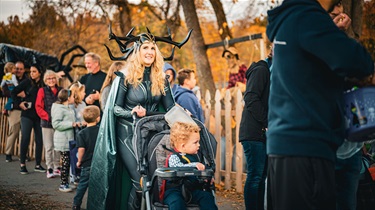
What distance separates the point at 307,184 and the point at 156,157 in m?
2.90

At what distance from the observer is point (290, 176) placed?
12.8 ft

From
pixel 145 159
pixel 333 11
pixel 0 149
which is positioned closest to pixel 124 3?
pixel 0 149

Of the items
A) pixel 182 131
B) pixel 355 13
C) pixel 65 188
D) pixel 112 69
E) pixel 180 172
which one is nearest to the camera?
pixel 180 172

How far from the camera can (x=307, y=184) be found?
385 cm

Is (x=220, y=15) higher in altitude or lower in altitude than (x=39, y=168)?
higher

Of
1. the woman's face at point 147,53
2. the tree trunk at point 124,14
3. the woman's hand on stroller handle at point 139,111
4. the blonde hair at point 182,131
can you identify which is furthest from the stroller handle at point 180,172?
the tree trunk at point 124,14

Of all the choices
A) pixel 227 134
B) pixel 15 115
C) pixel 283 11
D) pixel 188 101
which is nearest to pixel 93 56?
pixel 188 101

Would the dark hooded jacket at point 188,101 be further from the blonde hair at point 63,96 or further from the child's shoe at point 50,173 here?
the child's shoe at point 50,173

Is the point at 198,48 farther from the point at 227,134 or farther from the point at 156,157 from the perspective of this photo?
the point at 156,157

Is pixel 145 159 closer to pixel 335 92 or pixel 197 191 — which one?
pixel 197 191

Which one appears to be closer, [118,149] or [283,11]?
[283,11]

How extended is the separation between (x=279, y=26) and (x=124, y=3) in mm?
16939

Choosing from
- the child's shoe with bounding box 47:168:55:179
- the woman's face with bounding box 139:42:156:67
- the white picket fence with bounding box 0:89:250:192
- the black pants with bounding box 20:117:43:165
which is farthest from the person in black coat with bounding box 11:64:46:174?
the woman's face with bounding box 139:42:156:67

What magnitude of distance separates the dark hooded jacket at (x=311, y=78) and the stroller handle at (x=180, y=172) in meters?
2.04
